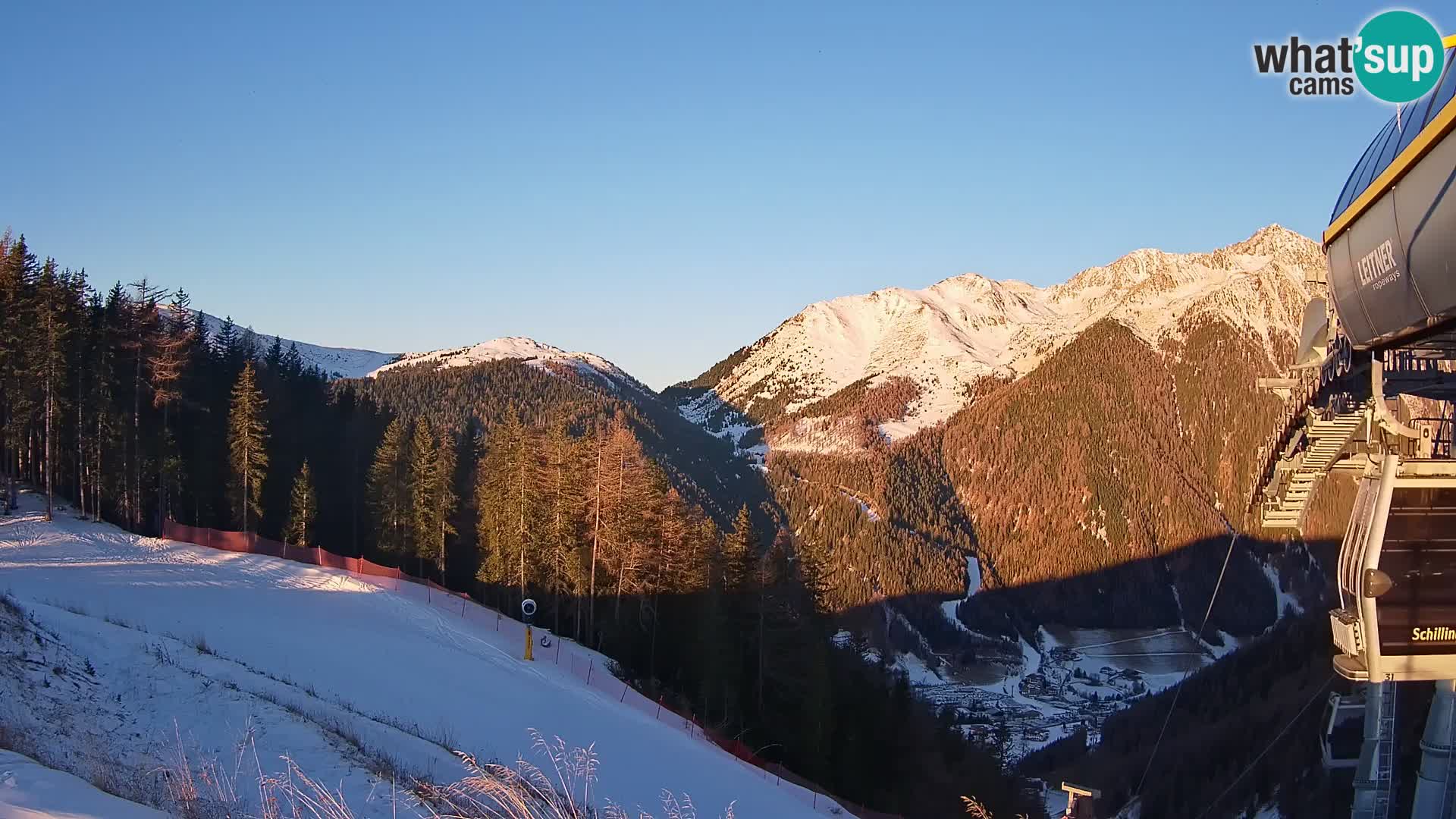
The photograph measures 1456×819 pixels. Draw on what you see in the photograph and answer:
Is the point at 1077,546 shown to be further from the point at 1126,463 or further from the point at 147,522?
the point at 147,522

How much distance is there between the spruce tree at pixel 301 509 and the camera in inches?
1678

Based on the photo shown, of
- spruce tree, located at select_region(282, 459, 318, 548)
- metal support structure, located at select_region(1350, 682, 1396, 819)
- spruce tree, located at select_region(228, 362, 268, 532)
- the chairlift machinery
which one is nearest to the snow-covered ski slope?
spruce tree, located at select_region(228, 362, 268, 532)

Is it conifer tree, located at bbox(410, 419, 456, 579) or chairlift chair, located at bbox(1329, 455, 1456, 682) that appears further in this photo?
conifer tree, located at bbox(410, 419, 456, 579)

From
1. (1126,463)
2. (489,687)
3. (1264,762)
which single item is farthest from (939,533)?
(489,687)

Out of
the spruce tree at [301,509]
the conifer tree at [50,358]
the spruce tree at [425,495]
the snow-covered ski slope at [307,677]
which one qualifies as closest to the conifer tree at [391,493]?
the spruce tree at [425,495]

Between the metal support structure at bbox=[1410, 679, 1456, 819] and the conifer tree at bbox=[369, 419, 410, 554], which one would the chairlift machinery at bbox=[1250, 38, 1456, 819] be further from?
the conifer tree at bbox=[369, 419, 410, 554]

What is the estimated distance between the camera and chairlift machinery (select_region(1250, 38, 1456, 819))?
700cm

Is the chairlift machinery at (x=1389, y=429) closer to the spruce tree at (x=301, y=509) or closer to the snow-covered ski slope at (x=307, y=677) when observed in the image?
the snow-covered ski slope at (x=307, y=677)

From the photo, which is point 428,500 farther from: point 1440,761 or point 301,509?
point 1440,761

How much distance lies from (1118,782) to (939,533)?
11711 centimetres

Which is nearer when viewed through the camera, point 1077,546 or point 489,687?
point 489,687

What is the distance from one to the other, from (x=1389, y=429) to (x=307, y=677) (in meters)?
18.1

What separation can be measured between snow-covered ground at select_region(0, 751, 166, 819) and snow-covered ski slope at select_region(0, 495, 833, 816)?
2.41 m

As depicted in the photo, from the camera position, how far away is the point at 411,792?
350 inches
